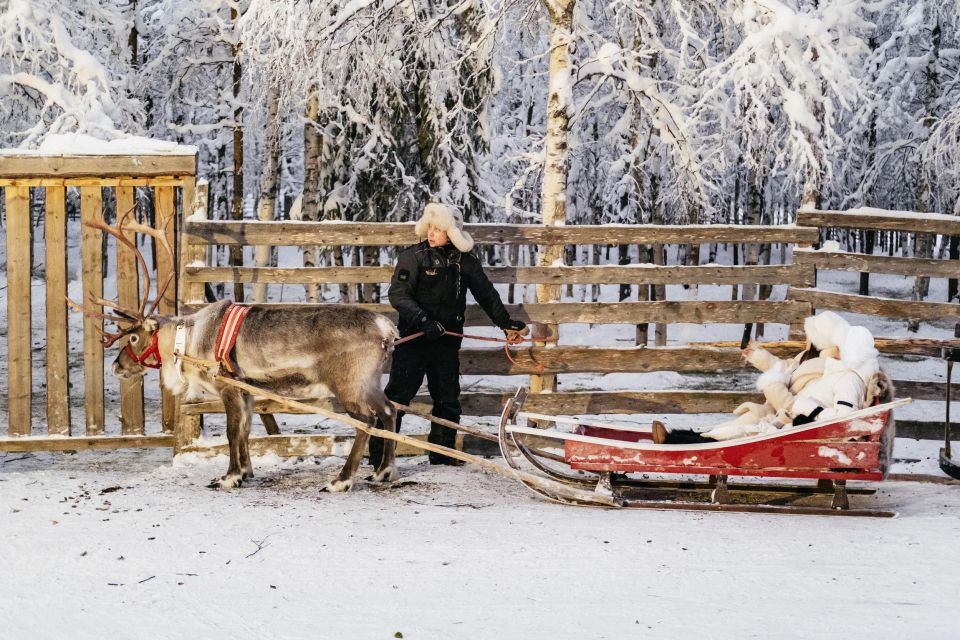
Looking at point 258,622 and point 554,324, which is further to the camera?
point 554,324

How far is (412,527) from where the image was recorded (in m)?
5.59

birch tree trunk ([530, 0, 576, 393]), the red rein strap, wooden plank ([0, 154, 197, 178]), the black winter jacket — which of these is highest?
birch tree trunk ([530, 0, 576, 393])

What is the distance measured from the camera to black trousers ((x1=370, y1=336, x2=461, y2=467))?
691cm

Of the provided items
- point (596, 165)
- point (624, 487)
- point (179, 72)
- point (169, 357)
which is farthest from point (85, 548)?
point (596, 165)

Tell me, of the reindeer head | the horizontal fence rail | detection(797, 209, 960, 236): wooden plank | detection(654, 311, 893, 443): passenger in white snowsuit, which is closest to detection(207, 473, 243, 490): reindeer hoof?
the reindeer head

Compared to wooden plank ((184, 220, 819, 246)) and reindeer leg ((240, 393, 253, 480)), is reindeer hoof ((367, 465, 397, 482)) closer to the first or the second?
reindeer leg ((240, 393, 253, 480))

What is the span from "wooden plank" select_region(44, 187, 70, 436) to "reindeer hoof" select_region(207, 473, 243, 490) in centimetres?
136

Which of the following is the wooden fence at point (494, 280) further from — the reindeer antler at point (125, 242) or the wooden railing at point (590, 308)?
the reindeer antler at point (125, 242)

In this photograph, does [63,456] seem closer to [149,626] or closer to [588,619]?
[149,626]

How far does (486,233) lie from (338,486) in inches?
86.7

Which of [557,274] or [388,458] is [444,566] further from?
[557,274]

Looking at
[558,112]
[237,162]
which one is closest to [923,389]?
[558,112]

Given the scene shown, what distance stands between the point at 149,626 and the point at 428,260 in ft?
10.6

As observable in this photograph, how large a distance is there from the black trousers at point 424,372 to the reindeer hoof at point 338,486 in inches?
20.5
